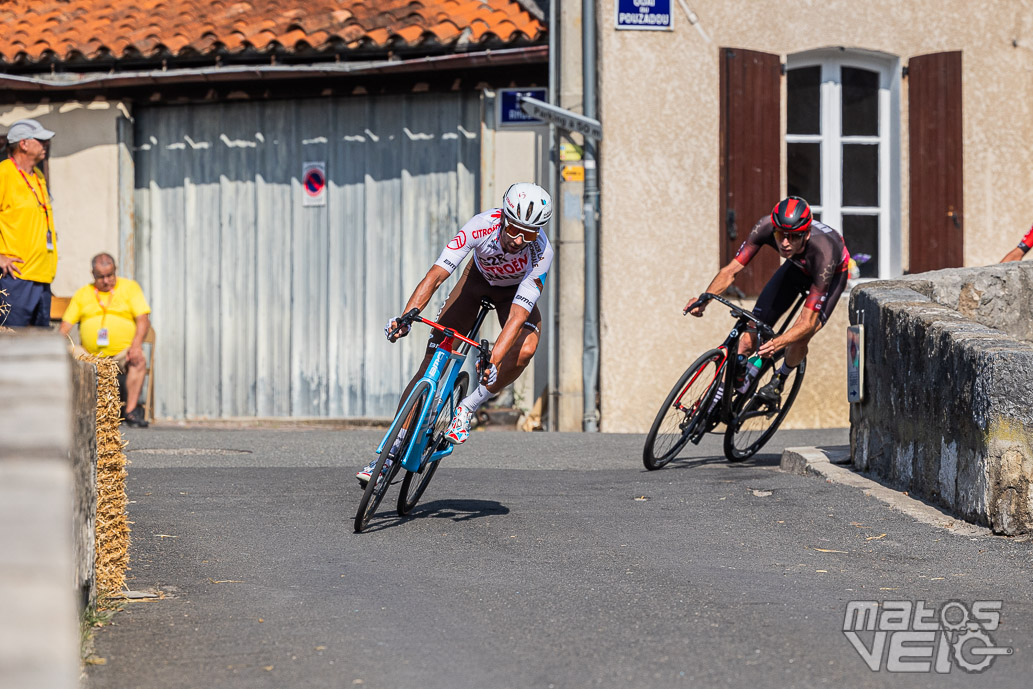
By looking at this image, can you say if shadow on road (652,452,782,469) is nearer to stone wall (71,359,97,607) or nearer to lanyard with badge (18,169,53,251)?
lanyard with badge (18,169,53,251)

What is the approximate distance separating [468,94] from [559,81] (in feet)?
3.10

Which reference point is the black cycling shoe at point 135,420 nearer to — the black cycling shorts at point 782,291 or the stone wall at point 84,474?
the black cycling shorts at point 782,291

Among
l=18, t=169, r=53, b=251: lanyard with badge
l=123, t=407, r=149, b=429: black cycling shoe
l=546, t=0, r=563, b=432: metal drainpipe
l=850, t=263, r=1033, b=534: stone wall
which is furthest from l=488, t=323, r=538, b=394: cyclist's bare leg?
l=123, t=407, r=149, b=429: black cycling shoe

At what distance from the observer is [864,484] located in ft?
27.0

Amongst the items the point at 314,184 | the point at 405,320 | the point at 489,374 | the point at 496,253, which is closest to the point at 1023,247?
the point at 496,253

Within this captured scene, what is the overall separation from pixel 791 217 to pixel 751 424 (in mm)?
1519

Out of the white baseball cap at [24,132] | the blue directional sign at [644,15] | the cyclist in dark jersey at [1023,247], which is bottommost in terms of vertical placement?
the cyclist in dark jersey at [1023,247]

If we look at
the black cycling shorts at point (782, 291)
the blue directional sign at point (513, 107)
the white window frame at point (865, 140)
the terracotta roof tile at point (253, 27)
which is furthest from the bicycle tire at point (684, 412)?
the terracotta roof tile at point (253, 27)

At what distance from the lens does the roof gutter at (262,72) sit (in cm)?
1295

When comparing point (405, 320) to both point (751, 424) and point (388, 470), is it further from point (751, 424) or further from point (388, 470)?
point (751, 424)

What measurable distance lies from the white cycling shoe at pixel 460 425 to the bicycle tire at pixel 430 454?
0.18ft

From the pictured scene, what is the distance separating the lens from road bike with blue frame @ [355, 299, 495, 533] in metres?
6.91

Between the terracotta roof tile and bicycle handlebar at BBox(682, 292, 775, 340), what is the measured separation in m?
4.88

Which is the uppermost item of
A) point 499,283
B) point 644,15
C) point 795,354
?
point 644,15
